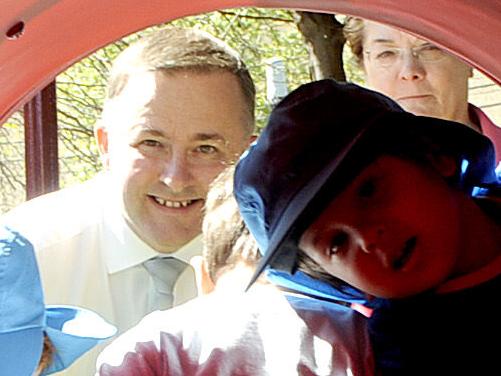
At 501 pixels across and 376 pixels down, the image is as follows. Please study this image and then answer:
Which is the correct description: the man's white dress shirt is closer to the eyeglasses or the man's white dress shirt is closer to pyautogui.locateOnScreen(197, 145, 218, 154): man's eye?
pyautogui.locateOnScreen(197, 145, 218, 154): man's eye

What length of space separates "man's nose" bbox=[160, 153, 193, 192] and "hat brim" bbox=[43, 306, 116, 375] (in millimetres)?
232

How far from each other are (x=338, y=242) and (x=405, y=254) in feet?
0.18

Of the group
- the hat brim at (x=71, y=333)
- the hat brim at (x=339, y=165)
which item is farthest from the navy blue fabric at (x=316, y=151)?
the hat brim at (x=71, y=333)

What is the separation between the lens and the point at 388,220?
2.56 feet

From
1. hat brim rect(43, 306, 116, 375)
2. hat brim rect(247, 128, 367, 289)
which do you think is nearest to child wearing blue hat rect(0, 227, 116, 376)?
hat brim rect(43, 306, 116, 375)

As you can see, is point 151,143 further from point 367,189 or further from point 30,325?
point 367,189

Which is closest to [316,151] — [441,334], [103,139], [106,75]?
[441,334]

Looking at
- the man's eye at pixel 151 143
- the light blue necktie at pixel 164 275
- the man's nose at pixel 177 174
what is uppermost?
the man's eye at pixel 151 143

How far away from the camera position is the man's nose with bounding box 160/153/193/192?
3.97ft

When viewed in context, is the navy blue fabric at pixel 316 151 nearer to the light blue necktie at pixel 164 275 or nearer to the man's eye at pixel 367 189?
the man's eye at pixel 367 189

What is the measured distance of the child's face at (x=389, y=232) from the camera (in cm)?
78

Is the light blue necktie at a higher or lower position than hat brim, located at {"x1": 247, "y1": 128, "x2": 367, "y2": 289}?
lower

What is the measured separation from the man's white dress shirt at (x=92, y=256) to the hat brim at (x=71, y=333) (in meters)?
0.16

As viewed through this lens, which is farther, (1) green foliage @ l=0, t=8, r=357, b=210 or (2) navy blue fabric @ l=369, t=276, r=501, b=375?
(1) green foliage @ l=0, t=8, r=357, b=210
